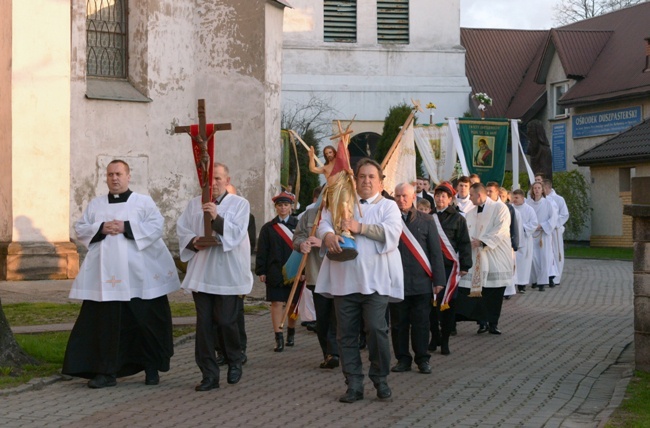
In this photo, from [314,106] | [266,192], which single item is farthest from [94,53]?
[314,106]

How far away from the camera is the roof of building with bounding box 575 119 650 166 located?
129ft

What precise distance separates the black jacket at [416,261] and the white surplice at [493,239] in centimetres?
334

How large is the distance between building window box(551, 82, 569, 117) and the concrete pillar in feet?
130

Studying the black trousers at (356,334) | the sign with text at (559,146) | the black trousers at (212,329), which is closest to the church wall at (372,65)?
the sign with text at (559,146)

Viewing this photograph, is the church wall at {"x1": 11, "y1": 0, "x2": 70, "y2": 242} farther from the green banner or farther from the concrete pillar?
the concrete pillar

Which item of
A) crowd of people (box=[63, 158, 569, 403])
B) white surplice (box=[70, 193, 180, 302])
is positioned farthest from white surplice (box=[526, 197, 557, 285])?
white surplice (box=[70, 193, 180, 302])

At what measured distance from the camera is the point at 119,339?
10.4m

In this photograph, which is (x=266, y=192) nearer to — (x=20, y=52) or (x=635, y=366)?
(x=20, y=52)

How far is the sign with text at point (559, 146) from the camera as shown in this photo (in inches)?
1925

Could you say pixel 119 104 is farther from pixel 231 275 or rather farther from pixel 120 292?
pixel 231 275

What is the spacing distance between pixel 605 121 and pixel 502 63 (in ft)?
40.6

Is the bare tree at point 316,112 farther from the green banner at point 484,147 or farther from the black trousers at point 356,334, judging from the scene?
the black trousers at point 356,334

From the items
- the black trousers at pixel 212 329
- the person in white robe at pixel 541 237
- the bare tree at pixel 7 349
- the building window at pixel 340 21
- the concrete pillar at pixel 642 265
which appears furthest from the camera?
the building window at pixel 340 21

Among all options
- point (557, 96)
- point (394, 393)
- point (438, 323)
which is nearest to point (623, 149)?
point (557, 96)
